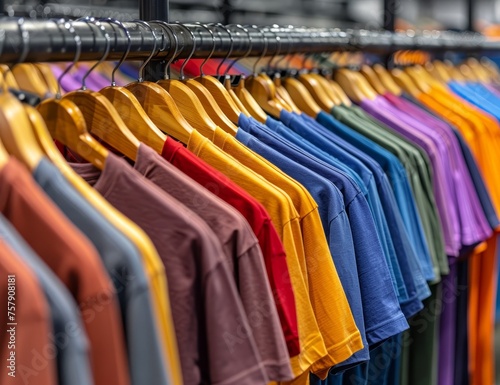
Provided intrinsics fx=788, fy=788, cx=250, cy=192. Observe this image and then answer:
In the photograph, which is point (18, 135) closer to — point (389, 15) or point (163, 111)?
point (163, 111)

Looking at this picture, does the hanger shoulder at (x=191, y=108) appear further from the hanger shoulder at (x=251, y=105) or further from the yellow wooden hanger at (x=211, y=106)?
the hanger shoulder at (x=251, y=105)

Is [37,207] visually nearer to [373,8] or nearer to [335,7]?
[335,7]

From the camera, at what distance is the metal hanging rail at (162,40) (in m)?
0.94

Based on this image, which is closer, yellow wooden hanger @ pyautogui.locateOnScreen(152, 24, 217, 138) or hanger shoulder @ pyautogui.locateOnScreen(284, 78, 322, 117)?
yellow wooden hanger @ pyautogui.locateOnScreen(152, 24, 217, 138)

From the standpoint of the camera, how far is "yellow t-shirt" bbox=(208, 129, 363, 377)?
3.82ft

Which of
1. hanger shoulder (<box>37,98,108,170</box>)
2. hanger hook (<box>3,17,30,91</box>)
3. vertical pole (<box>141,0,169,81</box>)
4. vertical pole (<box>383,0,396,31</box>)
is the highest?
vertical pole (<box>383,0,396,31</box>)

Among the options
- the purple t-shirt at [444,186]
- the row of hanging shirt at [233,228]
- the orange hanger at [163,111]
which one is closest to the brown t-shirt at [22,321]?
the row of hanging shirt at [233,228]

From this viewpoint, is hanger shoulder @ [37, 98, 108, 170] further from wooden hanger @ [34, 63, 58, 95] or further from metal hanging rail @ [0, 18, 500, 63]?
wooden hanger @ [34, 63, 58, 95]

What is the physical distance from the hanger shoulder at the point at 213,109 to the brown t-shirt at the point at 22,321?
572mm

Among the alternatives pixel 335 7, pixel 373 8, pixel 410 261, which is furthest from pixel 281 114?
pixel 373 8

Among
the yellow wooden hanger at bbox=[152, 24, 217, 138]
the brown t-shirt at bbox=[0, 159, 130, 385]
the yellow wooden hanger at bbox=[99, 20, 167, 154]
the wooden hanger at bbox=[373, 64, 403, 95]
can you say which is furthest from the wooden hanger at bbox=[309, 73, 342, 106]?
the brown t-shirt at bbox=[0, 159, 130, 385]

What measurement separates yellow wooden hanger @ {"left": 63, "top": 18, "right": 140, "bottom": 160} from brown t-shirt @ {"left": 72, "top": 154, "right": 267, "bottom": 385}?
156 millimetres

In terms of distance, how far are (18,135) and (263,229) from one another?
13.5 inches

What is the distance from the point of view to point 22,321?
71 cm
